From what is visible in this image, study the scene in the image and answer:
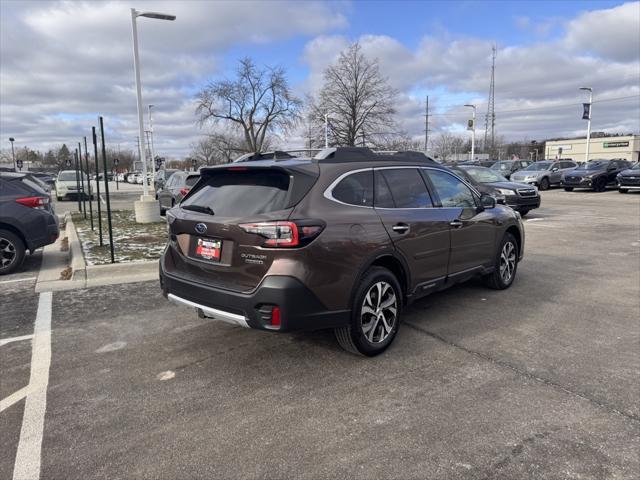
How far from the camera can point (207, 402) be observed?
3393 mm

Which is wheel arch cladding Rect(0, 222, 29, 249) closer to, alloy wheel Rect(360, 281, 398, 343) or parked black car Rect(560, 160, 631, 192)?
alloy wheel Rect(360, 281, 398, 343)

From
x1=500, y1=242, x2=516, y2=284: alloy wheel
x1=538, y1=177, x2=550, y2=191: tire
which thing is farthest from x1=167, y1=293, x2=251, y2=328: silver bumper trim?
x1=538, y1=177, x2=550, y2=191: tire

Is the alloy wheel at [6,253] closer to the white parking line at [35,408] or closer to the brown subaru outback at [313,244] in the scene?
the white parking line at [35,408]

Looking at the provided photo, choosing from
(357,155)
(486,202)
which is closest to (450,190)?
(486,202)

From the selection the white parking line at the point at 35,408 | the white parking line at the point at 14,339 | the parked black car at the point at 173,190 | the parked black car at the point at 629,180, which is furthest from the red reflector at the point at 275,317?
the parked black car at the point at 629,180

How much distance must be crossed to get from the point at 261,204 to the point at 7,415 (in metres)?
2.30

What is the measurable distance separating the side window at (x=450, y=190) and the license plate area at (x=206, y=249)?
2.50 m

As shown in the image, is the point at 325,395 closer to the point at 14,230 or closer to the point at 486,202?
the point at 486,202

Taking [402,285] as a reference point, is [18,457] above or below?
below

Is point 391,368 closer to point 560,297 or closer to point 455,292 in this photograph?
point 455,292

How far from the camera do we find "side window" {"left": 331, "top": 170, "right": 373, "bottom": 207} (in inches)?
152

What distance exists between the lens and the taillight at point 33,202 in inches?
292

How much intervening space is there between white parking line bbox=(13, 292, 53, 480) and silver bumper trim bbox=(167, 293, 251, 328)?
3.91 feet

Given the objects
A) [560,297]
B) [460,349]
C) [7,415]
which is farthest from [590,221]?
[7,415]
